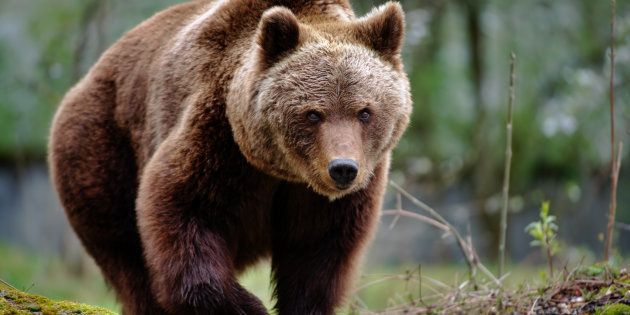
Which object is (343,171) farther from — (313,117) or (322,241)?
(322,241)

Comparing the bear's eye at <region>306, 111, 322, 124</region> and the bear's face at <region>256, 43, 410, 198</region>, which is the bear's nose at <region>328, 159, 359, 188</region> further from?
the bear's eye at <region>306, 111, 322, 124</region>

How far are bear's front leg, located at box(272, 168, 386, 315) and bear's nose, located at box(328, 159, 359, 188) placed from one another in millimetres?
890

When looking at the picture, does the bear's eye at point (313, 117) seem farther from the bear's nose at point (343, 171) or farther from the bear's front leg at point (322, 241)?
the bear's front leg at point (322, 241)

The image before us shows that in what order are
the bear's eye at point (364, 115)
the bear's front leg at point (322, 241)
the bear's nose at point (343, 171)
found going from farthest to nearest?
the bear's front leg at point (322, 241)
the bear's eye at point (364, 115)
the bear's nose at point (343, 171)

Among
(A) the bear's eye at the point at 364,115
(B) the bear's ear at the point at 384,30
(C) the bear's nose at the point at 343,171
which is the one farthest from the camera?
(B) the bear's ear at the point at 384,30

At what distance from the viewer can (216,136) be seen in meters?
6.00

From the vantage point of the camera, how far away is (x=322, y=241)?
6258mm

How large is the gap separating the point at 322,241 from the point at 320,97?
1.23 meters

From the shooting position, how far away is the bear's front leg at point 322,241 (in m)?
6.20

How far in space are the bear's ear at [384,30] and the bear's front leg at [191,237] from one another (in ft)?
4.24

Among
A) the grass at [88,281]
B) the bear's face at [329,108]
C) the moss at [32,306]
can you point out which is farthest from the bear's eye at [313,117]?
the grass at [88,281]

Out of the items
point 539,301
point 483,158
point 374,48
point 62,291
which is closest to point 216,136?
point 374,48

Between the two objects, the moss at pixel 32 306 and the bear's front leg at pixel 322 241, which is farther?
the bear's front leg at pixel 322 241

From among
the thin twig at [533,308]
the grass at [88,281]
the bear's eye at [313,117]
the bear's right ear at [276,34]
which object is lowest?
the grass at [88,281]
